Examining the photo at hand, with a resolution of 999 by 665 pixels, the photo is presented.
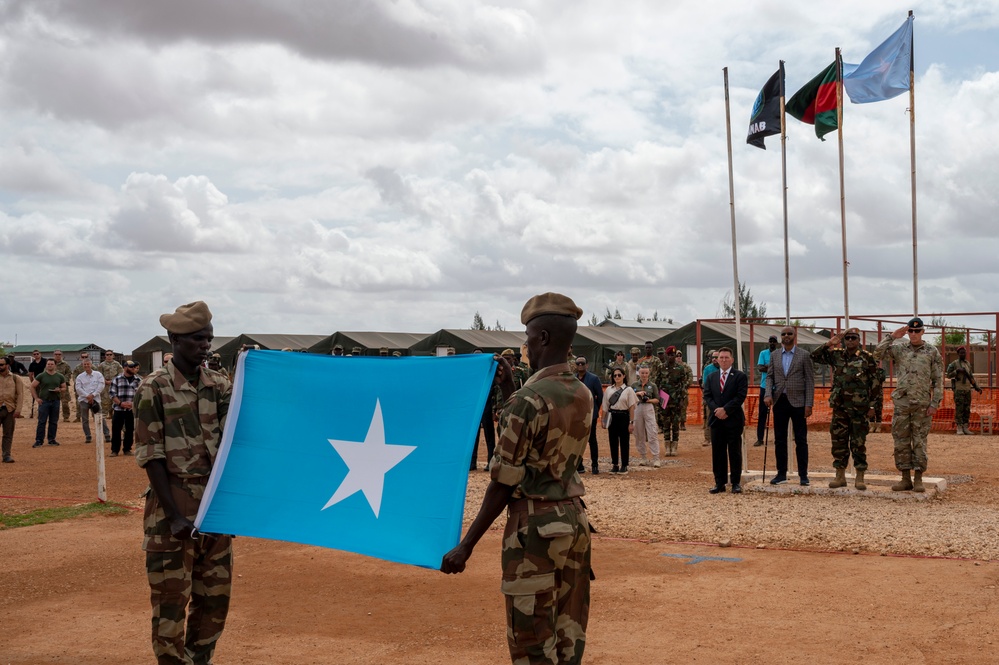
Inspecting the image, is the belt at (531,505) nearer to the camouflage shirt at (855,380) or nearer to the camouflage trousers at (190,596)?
the camouflage trousers at (190,596)

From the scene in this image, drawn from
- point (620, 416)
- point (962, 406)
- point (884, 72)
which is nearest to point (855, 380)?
point (620, 416)

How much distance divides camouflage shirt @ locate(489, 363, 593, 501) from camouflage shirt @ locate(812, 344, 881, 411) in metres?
8.76

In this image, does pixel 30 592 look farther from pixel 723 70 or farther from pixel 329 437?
pixel 723 70

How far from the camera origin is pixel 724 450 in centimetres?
1270

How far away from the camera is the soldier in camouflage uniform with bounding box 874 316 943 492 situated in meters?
11.8

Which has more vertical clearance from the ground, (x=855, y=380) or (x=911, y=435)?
(x=855, y=380)

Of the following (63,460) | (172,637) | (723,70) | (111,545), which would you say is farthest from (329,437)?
(723,70)

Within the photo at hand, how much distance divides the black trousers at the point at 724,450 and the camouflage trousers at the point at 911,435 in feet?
6.34

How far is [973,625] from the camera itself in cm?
631

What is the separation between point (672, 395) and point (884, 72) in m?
9.84

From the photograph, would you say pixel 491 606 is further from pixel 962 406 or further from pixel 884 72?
pixel 884 72

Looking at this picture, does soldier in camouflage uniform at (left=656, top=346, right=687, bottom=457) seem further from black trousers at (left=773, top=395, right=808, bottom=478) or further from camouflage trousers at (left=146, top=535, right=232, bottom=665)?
camouflage trousers at (left=146, top=535, right=232, bottom=665)

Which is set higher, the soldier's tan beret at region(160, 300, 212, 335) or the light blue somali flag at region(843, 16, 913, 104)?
the light blue somali flag at region(843, 16, 913, 104)

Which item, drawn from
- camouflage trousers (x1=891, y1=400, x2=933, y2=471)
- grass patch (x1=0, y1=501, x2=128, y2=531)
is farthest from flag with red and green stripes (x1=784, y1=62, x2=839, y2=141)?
grass patch (x1=0, y1=501, x2=128, y2=531)
